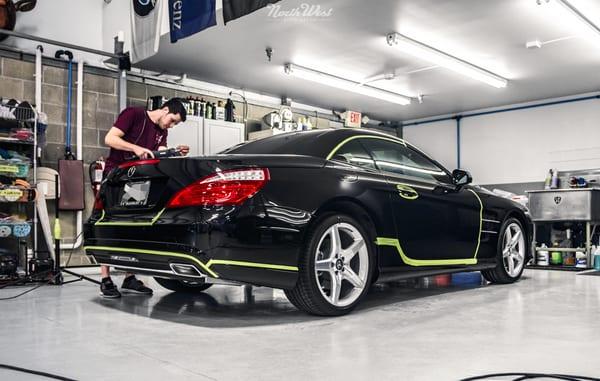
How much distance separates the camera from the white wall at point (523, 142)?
1036 cm

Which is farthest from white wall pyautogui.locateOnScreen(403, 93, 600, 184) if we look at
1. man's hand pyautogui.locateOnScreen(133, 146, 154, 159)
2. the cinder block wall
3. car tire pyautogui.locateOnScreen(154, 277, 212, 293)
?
man's hand pyautogui.locateOnScreen(133, 146, 154, 159)

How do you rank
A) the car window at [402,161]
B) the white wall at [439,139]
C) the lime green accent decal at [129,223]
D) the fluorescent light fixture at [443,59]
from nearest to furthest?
the lime green accent decal at [129,223] → the car window at [402,161] → the fluorescent light fixture at [443,59] → the white wall at [439,139]

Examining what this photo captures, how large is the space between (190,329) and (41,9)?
6.32 metres

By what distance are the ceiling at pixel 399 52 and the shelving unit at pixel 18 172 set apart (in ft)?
6.84

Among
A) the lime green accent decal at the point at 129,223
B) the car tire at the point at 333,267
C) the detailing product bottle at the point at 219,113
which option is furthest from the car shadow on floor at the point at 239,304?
the detailing product bottle at the point at 219,113

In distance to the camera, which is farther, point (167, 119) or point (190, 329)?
point (167, 119)

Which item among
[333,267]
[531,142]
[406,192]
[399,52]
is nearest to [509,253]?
[406,192]

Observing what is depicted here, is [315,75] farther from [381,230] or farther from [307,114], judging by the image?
[381,230]

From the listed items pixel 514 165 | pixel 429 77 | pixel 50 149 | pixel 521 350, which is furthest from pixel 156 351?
pixel 514 165

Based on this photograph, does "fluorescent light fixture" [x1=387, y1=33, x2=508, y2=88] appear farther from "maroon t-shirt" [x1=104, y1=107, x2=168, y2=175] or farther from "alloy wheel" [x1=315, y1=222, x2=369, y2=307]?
"alloy wheel" [x1=315, y1=222, x2=369, y2=307]

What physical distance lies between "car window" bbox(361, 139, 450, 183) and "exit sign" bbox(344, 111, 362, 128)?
24.5 ft

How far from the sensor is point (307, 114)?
36.8 ft

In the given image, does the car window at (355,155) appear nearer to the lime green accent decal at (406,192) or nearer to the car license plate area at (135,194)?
the lime green accent decal at (406,192)

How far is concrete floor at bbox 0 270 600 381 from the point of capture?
75.7 inches
